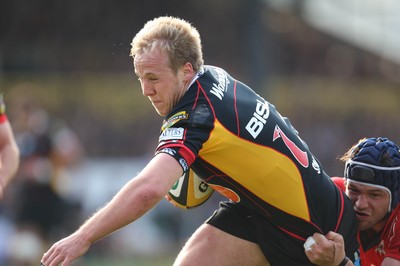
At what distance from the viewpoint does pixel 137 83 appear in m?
21.0

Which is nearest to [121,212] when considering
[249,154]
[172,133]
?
[172,133]

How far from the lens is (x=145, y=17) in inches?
949

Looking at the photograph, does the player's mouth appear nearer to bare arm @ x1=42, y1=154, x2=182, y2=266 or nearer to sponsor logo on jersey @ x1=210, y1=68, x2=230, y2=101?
sponsor logo on jersey @ x1=210, y1=68, x2=230, y2=101

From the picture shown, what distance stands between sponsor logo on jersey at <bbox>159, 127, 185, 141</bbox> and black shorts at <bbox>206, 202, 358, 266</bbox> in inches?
37.6

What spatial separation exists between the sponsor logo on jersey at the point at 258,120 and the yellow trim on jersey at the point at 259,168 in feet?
0.24

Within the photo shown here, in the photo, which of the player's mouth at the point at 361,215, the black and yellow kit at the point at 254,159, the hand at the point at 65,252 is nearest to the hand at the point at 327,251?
the black and yellow kit at the point at 254,159

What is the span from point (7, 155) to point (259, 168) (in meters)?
2.72

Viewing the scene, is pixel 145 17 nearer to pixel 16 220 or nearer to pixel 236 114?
pixel 16 220

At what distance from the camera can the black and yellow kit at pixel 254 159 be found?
16.6 feet

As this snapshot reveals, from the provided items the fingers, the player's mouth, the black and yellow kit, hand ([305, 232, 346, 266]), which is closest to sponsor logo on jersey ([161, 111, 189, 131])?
the black and yellow kit

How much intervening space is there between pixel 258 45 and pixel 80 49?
7.41 m

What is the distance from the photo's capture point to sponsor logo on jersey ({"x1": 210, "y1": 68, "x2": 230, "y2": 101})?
525 centimetres

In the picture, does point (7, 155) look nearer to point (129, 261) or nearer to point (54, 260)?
point (54, 260)

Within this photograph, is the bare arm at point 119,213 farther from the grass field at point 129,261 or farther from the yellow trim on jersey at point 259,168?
the grass field at point 129,261
